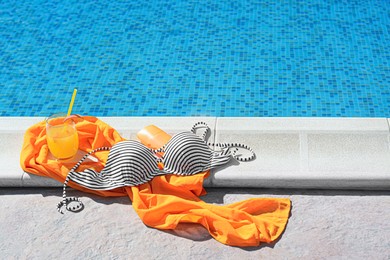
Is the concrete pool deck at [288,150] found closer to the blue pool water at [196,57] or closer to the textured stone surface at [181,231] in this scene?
the textured stone surface at [181,231]

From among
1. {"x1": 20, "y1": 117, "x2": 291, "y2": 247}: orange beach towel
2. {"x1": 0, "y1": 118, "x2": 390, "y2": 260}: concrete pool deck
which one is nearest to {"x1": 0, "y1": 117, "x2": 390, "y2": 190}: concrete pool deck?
{"x1": 0, "y1": 118, "x2": 390, "y2": 260}: concrete pool deck

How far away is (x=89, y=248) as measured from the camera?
4.15m

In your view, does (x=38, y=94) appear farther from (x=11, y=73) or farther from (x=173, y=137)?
(x=173, y=137)

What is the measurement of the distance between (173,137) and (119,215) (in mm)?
670

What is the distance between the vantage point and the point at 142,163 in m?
4.48

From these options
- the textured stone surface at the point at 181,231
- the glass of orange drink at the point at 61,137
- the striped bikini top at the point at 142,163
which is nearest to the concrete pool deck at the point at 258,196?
the textured stone surface at the point at 181,231

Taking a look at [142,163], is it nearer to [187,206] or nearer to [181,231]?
[187,206]

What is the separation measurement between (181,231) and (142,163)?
1.82 feet

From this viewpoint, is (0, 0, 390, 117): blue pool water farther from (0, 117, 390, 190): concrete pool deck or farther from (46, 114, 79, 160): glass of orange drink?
(46, 114, 79, 160): glass of orange drink

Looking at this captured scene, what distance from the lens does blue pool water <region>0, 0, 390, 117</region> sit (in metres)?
5.95

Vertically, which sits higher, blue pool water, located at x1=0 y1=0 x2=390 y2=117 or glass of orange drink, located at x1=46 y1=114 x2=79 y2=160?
glass of orange drink, located at x1=46 y1=114 x2=79 y2=160

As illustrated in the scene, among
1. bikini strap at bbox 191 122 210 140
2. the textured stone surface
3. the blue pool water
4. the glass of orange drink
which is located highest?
the glass of orange drink

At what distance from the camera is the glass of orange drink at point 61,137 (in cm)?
456

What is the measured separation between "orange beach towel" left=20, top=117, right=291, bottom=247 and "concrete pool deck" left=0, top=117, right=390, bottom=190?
0.12 m
